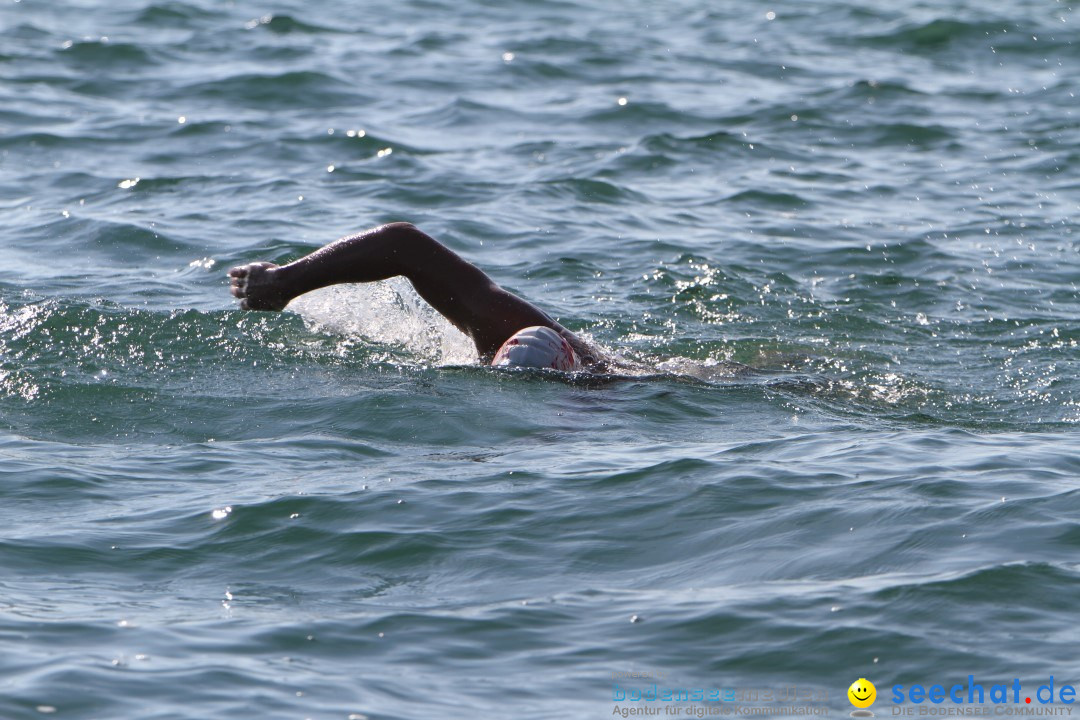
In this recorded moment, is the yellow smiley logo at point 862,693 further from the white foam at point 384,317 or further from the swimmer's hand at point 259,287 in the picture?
the white foam at point 384,317

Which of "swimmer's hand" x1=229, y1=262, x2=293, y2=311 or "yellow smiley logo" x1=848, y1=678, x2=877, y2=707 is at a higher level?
"swimmer's hand" x1=229, y1=262, x2=293, y2=311

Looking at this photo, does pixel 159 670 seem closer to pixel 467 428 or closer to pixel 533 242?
pixel 467 428

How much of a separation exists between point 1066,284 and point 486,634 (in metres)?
6.72

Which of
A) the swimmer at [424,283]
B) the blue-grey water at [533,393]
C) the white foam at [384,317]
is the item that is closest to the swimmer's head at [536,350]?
the swimmer at [424,283]

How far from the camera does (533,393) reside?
719 centimetres

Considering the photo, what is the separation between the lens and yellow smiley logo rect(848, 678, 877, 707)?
4.36 metres

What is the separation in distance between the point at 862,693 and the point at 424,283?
11.6 feet

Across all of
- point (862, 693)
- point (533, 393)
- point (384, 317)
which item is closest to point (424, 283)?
point (533, 393)

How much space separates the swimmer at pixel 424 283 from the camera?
717 centimetres

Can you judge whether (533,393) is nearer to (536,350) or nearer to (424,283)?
(536,350)

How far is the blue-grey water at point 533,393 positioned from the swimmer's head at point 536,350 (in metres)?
0.10

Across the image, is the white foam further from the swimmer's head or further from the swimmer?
the swimmer's head

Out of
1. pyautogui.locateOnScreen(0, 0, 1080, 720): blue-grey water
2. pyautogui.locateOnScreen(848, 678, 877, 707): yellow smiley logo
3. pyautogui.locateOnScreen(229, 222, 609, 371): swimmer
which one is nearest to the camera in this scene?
pyautogui.locateOnScreen(848, 678, 877, 707): yellow smiley logo

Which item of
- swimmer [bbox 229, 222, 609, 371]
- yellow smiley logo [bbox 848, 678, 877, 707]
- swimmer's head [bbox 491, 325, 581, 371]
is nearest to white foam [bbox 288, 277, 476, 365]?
swimmer [bbox 229, 222, 609, 371]
